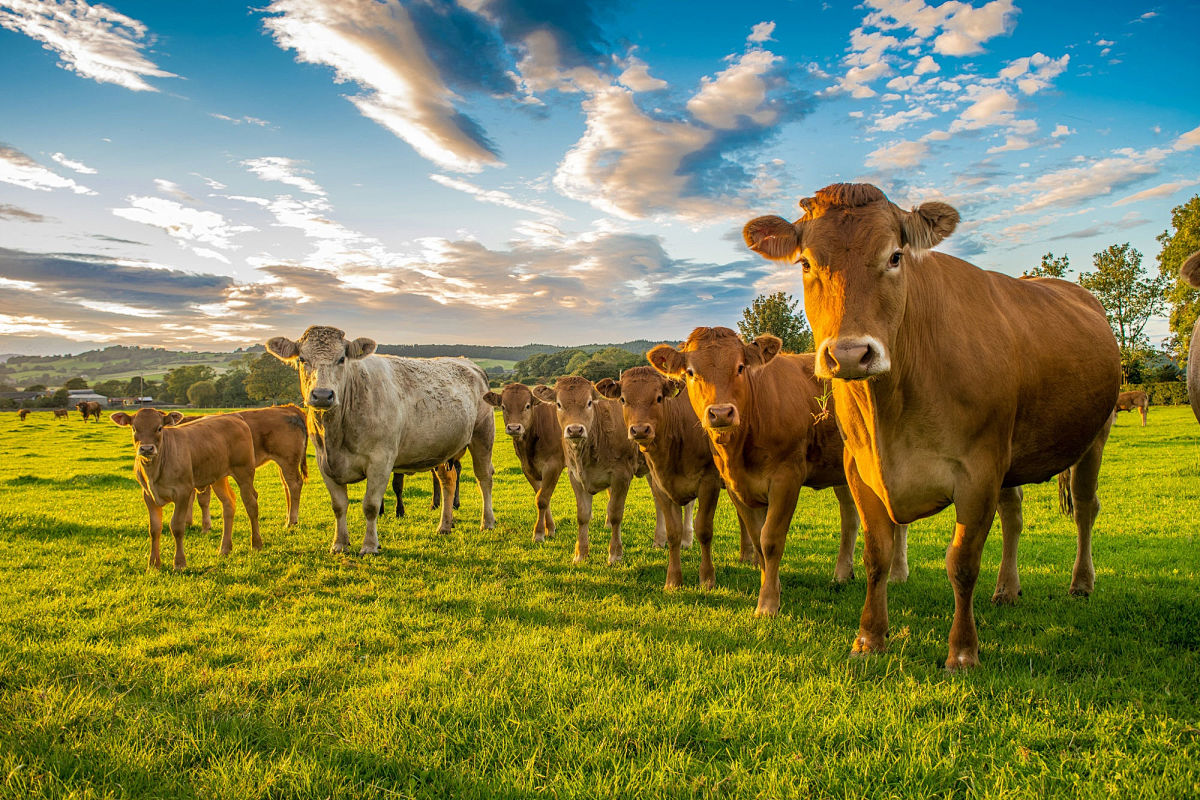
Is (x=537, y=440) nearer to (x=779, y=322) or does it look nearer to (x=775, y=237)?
(x=775, y=237)

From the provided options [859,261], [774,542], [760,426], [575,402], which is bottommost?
[774,542]

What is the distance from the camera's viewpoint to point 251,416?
11883mm

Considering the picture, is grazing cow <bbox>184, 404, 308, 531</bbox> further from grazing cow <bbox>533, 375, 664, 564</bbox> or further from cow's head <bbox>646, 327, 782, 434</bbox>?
cow's head <bbox>646, 327, 782, 434</bbox>

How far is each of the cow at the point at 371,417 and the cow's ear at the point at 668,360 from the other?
15.5 feet

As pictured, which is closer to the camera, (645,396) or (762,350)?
(762,350)

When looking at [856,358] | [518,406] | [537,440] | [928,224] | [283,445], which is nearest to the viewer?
[856,358]

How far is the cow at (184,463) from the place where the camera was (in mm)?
8656

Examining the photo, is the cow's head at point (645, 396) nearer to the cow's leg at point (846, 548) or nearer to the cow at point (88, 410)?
the cow's leg at point (846, 548)

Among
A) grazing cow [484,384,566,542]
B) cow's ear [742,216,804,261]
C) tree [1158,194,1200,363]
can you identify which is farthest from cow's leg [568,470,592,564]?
tree [1158,194,1200,363]

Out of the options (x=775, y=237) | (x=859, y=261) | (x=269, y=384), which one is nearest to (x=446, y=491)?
(x=775, y=237)

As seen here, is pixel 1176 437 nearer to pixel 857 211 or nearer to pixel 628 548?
pixel 628 548

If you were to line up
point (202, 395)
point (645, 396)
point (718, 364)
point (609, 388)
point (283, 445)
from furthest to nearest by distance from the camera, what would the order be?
point (202, 395) < point (283, 445) < point (609, 388) < point (645, 396) < point (718, 364)

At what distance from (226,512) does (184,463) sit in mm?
1003

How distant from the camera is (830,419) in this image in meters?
6.72
